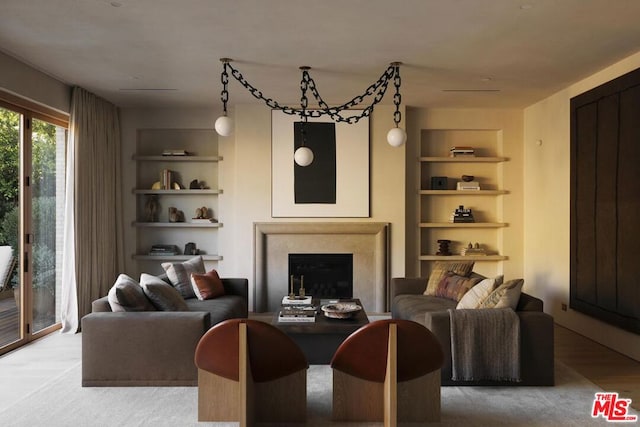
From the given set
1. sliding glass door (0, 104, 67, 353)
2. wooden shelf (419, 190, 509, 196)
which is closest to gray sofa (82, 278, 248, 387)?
sliding glass door (0, 104, 67, 353)

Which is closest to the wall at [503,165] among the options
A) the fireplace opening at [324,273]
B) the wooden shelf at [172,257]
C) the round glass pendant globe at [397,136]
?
the fireplace opening at [324,273]

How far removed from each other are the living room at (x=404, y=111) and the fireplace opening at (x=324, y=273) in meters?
0.50

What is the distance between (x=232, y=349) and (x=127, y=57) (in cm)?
305

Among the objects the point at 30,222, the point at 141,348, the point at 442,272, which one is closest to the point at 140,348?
→ the point at 141,348

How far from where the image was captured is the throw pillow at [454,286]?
523 cm

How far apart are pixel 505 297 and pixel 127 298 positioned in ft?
9.35

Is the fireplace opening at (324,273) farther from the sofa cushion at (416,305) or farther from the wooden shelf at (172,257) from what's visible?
the sofa cushion at (416,305)

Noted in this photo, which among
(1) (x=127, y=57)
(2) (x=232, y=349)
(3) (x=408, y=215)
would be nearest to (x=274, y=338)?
(2) (x=232, y=349)

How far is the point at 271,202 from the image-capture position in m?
7.02

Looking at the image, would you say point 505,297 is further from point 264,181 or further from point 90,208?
point 90,208

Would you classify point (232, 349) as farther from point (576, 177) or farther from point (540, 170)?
point (540, 170)

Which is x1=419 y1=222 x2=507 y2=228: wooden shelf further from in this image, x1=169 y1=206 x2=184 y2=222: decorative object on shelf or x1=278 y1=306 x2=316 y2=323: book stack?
x1=169 y1=206 x2=184 y2=222: decorative object on shelf

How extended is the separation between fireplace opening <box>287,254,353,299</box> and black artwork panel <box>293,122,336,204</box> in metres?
0.74

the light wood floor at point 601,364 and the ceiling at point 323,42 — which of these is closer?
the ceiling at point 323,42
